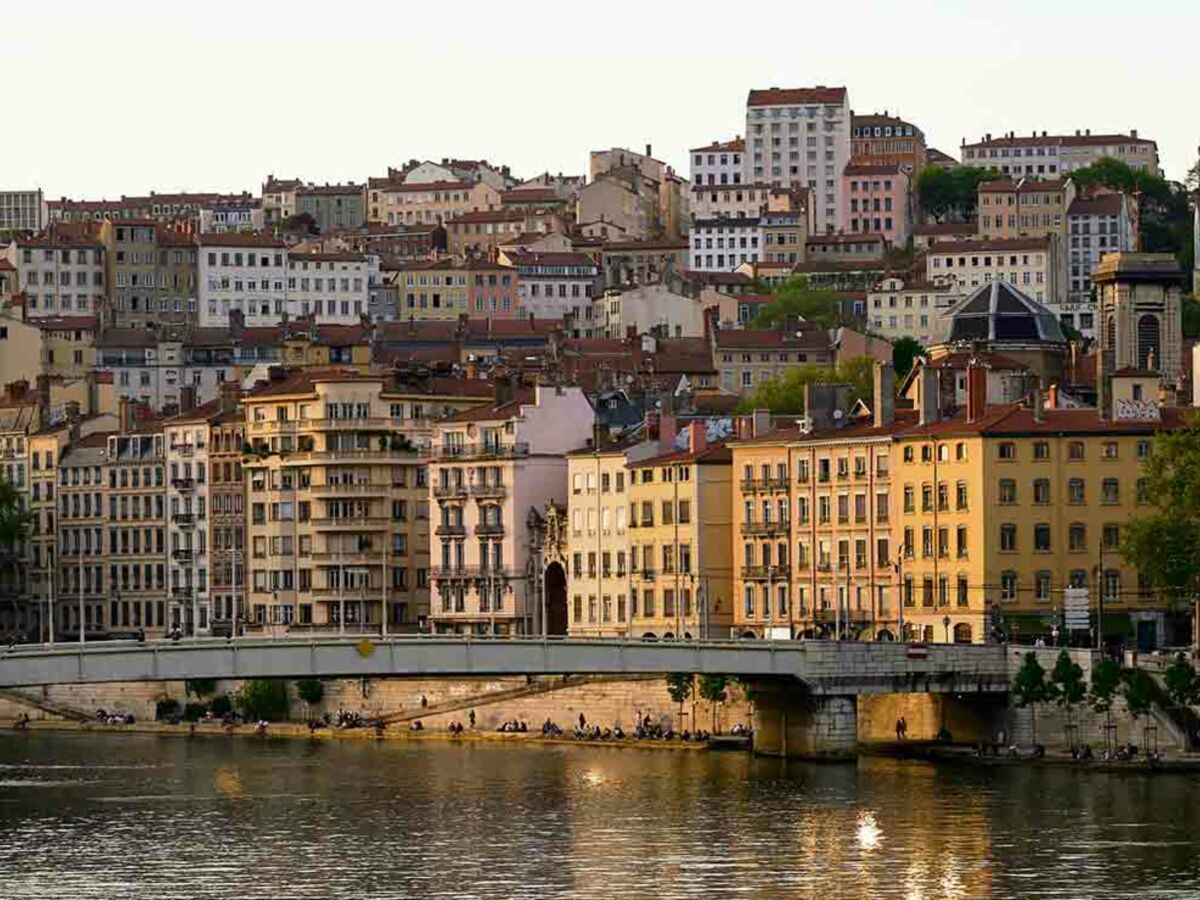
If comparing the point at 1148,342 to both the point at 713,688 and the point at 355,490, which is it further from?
the point at 713,688

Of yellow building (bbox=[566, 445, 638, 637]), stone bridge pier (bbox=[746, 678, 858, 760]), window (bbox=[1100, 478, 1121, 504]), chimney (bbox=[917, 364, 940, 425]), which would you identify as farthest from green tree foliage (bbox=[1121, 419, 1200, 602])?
yellow building (bbox=[566, 445, 638, 637])

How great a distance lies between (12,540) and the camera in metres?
183

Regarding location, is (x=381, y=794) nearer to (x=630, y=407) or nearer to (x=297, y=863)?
(x=297, y=863)

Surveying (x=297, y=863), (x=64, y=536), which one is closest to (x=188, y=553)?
(x=64, y=536)

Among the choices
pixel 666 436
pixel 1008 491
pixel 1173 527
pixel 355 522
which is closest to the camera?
pixel 1173 527

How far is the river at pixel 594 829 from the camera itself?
90125 mm

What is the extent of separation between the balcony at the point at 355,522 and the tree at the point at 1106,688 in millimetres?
53782

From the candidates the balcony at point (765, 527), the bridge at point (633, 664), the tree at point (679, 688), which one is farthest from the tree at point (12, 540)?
the bridge at point (633, 664)

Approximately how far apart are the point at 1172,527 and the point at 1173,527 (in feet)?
0.10

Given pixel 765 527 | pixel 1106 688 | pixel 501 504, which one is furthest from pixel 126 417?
pixel 1106 688

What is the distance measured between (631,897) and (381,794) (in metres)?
27.9

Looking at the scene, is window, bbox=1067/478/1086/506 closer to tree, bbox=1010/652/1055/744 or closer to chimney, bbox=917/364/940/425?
chimney, bbox=917/364/940/425

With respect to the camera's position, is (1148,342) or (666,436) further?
(1148,342)

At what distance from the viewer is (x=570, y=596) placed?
15338cm
